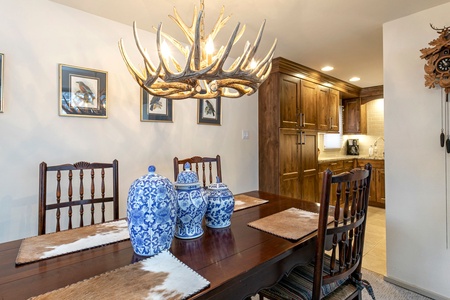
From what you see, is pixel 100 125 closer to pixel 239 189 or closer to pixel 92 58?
pixel 92 58

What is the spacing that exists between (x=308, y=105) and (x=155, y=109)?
228cm

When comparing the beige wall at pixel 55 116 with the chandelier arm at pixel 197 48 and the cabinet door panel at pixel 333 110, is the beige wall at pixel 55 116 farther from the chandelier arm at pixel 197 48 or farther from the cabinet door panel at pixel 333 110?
the cabinet door panel at pixel 333 110

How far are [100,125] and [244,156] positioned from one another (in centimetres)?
174

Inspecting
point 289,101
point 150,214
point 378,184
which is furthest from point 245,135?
point 378,184

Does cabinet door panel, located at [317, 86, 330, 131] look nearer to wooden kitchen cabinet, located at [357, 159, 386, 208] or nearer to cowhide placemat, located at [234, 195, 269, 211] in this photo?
wooden kitchen cabinet, located at [357, 159, 386, 208]

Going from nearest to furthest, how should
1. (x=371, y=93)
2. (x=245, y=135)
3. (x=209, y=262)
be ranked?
(x=209, y=262), (x=245, y=135), (x=371, y=93)

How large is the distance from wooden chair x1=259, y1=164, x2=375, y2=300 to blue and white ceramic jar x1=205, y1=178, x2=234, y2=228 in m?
0.44

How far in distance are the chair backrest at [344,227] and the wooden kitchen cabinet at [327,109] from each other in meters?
2.76

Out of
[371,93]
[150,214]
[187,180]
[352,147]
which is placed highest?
[371,93]

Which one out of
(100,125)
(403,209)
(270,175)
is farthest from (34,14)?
(403,209)

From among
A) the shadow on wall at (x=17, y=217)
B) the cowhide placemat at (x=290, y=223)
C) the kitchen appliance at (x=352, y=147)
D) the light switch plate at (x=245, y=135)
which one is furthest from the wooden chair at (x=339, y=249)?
the kitchen appliance at (x=352, y=147)

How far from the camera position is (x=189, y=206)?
1121 mm

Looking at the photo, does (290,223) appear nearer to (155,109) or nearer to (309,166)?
(155,109)

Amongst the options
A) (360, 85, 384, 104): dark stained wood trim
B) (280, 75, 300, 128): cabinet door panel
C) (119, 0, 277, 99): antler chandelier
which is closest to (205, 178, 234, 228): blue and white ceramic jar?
(119, 0, 277, 99): antler chandelier
